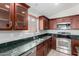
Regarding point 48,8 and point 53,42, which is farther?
point 53,42

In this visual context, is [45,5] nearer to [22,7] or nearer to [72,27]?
[22,7]

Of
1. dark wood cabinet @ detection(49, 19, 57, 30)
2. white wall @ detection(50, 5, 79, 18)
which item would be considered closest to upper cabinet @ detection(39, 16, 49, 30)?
dark wood cabinet @ detection(49, 19, 57, 30)

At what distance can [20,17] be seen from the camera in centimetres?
116

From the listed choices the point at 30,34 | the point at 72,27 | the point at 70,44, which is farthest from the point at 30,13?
the point at 70,44

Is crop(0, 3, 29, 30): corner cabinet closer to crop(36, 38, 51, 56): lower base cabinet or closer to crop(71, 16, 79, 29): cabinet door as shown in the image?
crop(36, 38, 51, 56): lower base cabinet

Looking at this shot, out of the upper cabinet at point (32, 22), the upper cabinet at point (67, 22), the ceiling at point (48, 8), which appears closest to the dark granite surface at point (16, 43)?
the upper cabinet at point (67, 22)

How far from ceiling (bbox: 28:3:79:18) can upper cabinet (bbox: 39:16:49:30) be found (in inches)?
2.6

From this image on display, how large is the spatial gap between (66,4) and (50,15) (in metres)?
0.30

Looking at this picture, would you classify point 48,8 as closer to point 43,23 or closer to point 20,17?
point 43,23

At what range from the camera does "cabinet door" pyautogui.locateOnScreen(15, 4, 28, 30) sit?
108 centimetres

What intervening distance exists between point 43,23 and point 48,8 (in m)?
0.25

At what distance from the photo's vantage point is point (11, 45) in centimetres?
123

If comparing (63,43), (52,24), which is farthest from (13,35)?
(63,43)

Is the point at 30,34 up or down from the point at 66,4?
down
